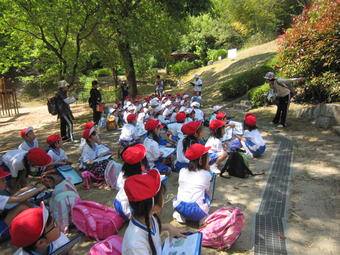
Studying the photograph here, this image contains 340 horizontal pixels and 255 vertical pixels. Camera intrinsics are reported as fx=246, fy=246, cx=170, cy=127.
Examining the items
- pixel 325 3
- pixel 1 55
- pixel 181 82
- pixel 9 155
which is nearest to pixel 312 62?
pixel 325 3

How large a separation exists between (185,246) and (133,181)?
34.5 inches

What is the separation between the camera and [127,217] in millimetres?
3234

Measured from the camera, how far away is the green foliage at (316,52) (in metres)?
6.92

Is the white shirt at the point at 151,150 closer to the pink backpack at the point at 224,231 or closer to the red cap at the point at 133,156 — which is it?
the red cap at the point at 133,156

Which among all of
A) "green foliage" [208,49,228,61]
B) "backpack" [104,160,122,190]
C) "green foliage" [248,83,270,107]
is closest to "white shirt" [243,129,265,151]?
"backpack" [104,160,122,190]

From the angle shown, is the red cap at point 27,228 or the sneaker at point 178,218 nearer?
the red cap at point 27,228

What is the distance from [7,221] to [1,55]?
9.17 metres

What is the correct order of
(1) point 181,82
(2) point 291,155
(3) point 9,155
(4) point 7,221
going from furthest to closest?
(1) point 181,82
(2) point 291,155
(3) point 9,155
(4) point 7,221

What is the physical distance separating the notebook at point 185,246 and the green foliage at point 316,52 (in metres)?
6.76

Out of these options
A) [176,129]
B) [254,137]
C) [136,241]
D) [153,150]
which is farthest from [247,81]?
[136,241]

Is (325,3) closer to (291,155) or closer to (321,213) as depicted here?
(291,155)

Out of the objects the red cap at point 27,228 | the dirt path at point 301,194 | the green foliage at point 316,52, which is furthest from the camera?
the green foliage at point 316,52

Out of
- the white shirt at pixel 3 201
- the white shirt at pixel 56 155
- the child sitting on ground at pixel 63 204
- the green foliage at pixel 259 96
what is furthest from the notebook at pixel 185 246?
the green foliage at pixel 259 96

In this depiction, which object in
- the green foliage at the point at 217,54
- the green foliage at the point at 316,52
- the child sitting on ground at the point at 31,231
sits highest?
the green foliage at the point at 217,54
